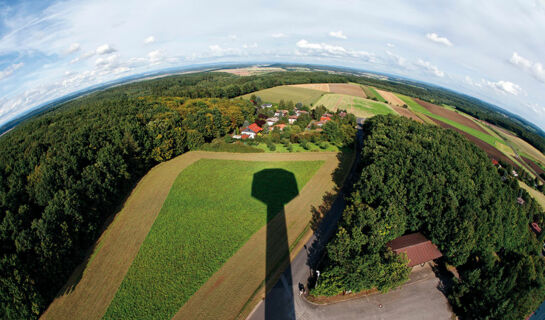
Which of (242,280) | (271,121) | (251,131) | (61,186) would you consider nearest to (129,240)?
(61,186)

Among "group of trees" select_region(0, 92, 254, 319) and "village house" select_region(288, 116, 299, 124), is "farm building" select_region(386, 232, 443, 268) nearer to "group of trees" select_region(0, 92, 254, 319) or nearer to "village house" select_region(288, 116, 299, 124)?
"group of trees" select_region(0, 92, 254, 319)

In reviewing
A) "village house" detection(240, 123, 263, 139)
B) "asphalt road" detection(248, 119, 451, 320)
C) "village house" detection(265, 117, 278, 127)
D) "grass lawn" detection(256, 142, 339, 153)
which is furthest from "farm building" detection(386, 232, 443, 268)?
"village house" detection(265, 117, 278, 127)

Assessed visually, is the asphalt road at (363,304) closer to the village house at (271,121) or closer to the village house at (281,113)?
the village house at (271,121)

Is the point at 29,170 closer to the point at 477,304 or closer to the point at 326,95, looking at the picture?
the point at 477,304

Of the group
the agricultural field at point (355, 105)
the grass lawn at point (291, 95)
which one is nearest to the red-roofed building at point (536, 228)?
the agricultural field at point (355, 105)

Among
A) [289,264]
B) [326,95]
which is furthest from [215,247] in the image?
[326,95]

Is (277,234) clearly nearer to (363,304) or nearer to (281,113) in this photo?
(363,304)
